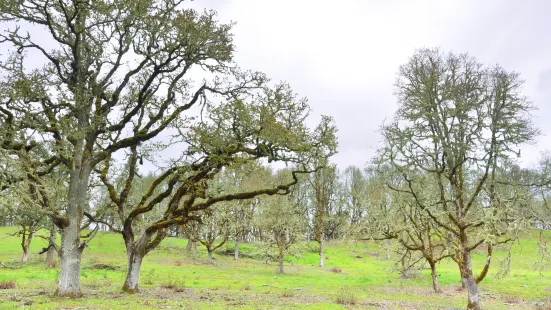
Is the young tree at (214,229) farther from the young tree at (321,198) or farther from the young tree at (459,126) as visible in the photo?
the young tree at (459,126)

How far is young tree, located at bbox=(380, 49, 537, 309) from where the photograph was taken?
18.1 m

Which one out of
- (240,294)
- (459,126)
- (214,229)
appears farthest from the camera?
(214,229)

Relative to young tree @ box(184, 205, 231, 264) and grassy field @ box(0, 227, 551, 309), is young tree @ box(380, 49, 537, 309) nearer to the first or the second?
grassy field @ box(0, 227, 551, 309)

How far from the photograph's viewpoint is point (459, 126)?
744 inches

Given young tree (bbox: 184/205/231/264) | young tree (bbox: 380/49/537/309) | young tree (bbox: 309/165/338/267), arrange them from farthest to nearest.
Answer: young tree (bbox: 309/165/338/267) < young tree (bbox: 184/205/231/264) < young tree (bbox: 380/49/537/309)

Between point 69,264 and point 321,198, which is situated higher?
point 321,198

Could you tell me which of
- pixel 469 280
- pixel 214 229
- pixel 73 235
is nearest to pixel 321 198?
pixel 214 229

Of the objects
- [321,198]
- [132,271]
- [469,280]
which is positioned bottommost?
[132,271]

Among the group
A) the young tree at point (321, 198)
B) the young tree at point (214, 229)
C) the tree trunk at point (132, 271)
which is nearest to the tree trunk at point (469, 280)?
the young tree at point (321, 198)

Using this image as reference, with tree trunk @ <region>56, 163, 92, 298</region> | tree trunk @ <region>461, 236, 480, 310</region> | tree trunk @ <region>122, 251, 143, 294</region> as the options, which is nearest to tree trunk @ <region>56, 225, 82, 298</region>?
tree trunk @ <region>56, 163, 92, 298</region>

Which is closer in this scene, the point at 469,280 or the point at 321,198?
the point at 469,280

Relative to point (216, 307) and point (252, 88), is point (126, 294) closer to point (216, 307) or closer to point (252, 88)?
point (216, 307)

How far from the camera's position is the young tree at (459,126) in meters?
18.1

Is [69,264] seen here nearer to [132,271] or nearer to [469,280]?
[132,271]
